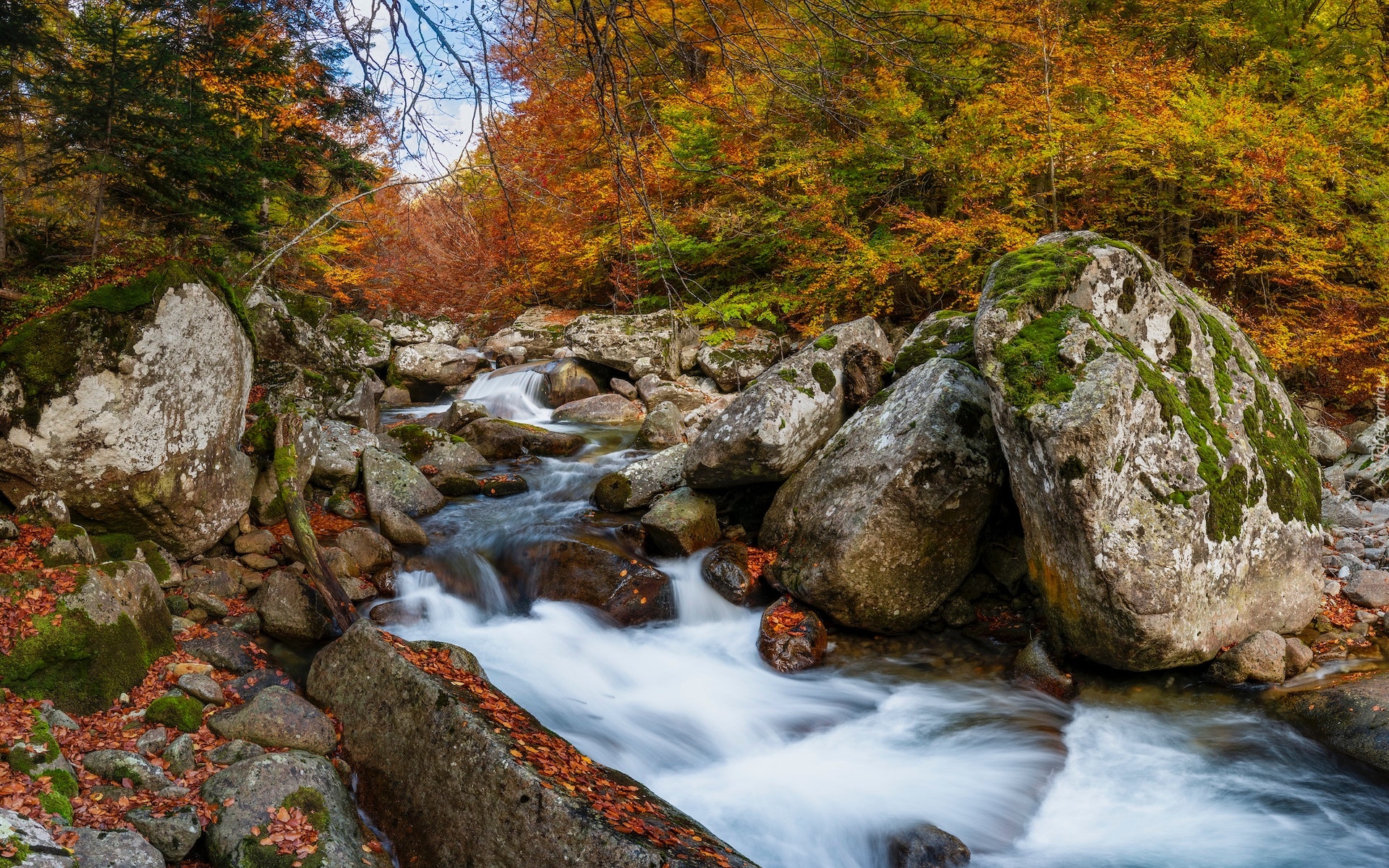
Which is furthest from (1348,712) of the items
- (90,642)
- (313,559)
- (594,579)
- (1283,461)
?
(90,642)

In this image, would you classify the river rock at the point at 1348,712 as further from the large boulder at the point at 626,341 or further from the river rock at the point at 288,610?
the large boulder at the point at 626,341

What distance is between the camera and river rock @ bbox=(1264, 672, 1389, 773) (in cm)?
512

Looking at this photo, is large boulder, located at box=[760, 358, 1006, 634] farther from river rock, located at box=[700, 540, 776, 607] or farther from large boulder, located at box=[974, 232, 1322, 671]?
large boulder, located at box=[974, 232, 1322, 671]

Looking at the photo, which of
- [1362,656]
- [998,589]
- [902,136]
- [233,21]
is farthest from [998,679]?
[902,136]

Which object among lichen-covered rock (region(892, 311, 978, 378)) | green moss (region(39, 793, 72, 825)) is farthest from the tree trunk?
lichen-covered rock (region(892, 311, 978, 378))

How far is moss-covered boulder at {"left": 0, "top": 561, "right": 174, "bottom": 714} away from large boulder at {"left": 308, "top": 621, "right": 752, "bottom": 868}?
4.02 feet

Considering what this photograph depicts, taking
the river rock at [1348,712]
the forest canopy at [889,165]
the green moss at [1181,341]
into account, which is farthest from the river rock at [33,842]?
the green moss at [1181,341]

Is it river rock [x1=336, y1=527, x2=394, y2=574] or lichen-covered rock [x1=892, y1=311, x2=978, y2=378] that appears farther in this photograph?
lichen-covered rock [x1=892, y1=311, x2=978, y2=378]

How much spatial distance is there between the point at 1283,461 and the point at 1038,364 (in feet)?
10.0

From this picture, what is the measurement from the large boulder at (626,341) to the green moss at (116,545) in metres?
10.8

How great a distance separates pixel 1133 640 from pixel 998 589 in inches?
65.5

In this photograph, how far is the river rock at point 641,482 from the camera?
9.41 m

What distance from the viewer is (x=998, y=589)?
7305mm

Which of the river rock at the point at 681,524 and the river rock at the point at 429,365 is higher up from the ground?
the river rock at the point at 429,365
